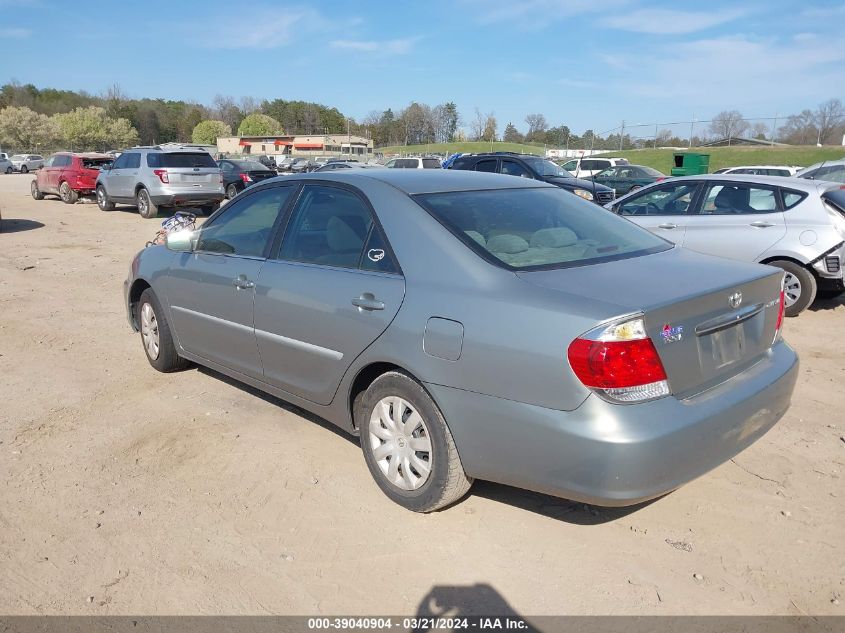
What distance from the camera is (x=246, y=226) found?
14.9ft

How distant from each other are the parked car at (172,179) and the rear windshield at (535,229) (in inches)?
579

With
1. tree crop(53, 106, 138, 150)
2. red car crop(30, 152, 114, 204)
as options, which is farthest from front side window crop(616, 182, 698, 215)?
tree crop(53, 106, 138, 150)

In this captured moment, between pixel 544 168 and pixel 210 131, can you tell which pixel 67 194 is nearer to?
pixel 544 168

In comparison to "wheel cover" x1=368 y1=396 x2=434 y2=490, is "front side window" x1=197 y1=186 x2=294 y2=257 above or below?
above

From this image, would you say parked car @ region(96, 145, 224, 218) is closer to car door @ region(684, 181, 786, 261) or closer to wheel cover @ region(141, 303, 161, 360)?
wheel cover @ region(141, 303, 161, 360)

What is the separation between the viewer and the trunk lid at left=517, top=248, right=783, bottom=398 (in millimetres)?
2762

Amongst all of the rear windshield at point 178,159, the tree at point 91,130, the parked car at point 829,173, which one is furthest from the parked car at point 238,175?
the tree at point 91,130

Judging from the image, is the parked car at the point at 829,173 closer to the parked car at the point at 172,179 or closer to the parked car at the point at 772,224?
the parked car at the point at 772,224

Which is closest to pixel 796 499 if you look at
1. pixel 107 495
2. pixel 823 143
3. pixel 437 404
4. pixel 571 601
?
pixel 571 601

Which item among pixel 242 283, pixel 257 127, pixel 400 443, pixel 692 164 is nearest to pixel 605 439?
pixel 400 443

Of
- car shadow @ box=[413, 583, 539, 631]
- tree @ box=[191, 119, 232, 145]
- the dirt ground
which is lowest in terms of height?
car shadow @ box=[413, 583, 539, 631]

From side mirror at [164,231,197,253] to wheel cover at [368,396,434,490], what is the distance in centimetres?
220

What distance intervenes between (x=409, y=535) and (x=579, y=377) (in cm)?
121

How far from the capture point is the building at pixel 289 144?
88731mm
